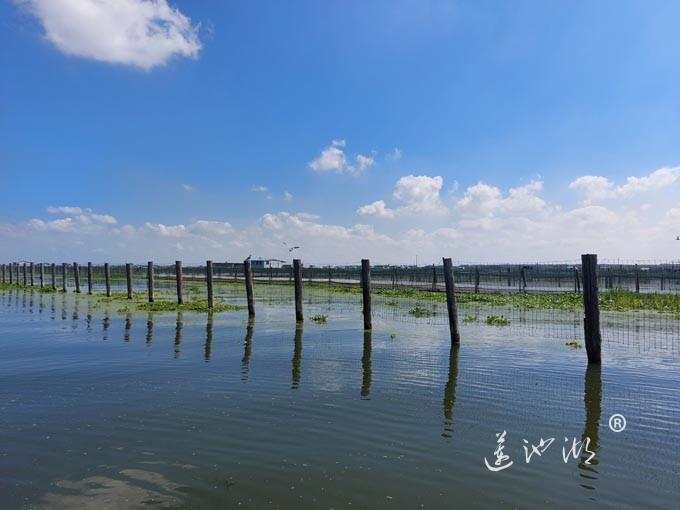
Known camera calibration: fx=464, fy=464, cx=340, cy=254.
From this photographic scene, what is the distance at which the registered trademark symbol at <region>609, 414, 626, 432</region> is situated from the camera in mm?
7016

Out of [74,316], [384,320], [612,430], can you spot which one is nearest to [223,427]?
[612,430]

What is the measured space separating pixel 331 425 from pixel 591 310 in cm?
795

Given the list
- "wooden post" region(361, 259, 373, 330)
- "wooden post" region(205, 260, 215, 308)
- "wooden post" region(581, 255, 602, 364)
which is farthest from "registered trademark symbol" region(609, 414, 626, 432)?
"wooden post" region(205, 260, 215, 308)

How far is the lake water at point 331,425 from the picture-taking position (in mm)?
5059

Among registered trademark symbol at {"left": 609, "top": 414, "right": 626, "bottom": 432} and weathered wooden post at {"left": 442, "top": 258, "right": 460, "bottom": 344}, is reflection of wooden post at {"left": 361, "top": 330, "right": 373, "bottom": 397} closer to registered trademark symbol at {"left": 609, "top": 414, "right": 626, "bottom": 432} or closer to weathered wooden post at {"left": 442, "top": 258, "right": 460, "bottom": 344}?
weathered wooden post at {"left": 442, "top": 258, "right": 460, "bottom": 344}

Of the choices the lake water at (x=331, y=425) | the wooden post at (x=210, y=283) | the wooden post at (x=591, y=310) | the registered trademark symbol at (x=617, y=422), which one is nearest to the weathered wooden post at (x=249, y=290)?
the wooden post at (x=210, y=283)

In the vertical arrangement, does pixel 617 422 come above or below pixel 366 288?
below

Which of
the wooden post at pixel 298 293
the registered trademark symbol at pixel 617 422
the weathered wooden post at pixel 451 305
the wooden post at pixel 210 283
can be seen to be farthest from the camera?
the wooden post at pixel 210 283

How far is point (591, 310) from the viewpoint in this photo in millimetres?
11586

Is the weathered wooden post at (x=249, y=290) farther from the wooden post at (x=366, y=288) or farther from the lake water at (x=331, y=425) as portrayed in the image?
the lake water at (x=331, y=425)

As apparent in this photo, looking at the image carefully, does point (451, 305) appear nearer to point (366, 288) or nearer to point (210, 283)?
point (366, 288)

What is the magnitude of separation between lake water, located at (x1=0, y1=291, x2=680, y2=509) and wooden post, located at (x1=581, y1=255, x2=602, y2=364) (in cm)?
50

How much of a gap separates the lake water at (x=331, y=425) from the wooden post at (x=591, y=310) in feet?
1.63

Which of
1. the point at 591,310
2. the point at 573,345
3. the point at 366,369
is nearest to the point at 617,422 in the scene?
the point at 591,310
